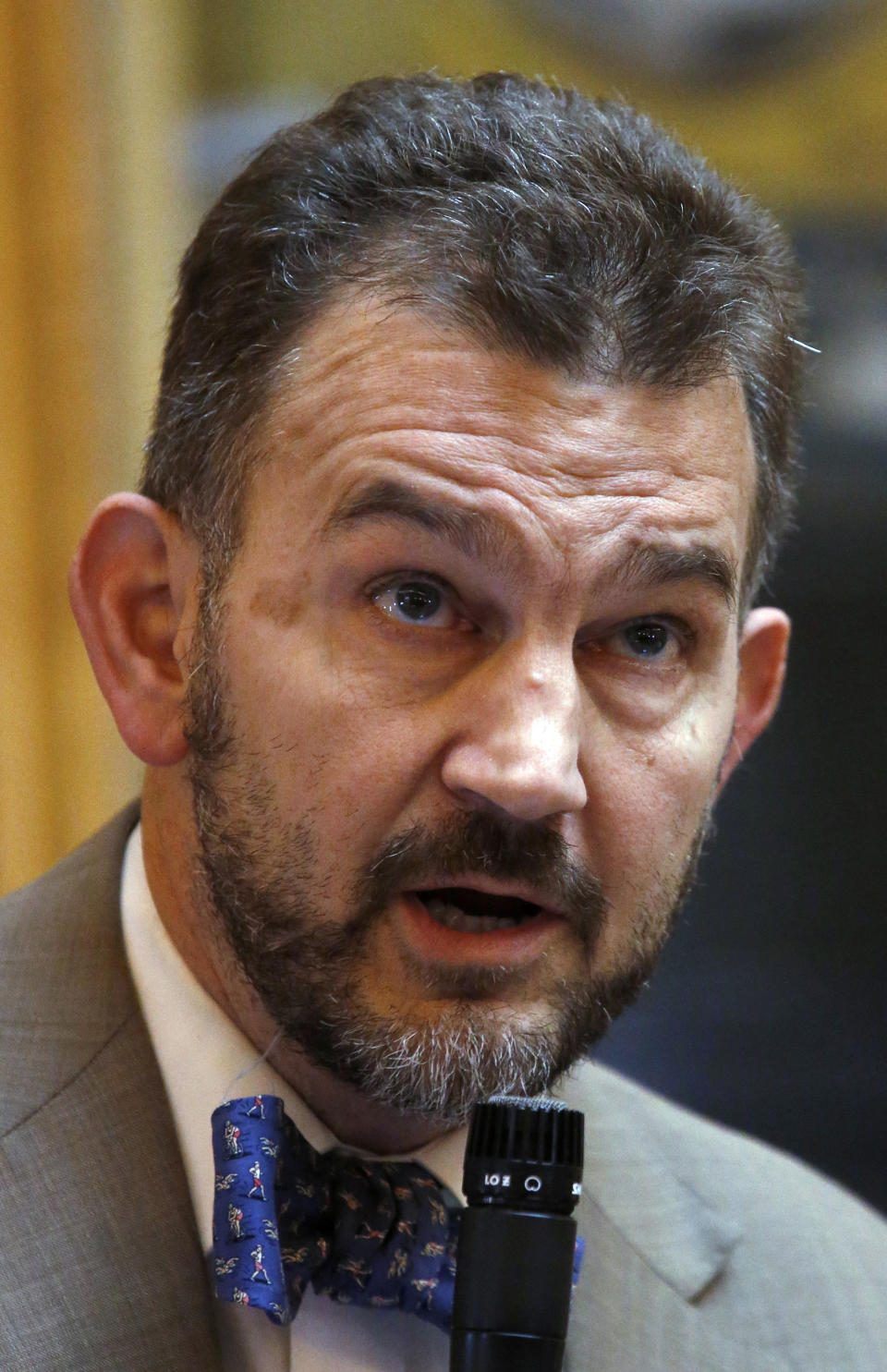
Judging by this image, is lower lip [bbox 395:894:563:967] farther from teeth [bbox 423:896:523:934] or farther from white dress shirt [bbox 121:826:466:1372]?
white dress shirt [bbox 121:826:466:1372]

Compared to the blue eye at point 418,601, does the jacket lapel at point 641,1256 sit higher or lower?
lower

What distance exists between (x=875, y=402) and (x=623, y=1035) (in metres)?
1.06

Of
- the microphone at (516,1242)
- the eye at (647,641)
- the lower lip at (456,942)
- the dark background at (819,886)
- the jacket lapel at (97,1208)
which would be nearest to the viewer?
the microphone at (516,1242)

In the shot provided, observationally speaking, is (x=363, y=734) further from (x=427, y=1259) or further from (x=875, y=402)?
Result: (x=875, y=402)

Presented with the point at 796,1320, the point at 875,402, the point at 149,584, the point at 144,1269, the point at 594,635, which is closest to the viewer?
the point at 144,1269

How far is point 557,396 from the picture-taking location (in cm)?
141

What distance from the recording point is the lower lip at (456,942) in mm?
1368

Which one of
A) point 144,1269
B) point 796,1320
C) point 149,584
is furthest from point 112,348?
point 796,1320

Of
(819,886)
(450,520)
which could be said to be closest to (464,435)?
(450,520)

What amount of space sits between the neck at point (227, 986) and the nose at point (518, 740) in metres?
0.35

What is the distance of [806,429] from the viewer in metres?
2.32

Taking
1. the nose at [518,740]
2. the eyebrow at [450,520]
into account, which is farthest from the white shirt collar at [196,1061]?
the eyebrow at [450,520]

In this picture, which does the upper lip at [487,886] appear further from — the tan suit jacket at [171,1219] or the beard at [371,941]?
the tan suit jacket at [171,1219]

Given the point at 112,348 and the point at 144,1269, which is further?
the point at 112,348
